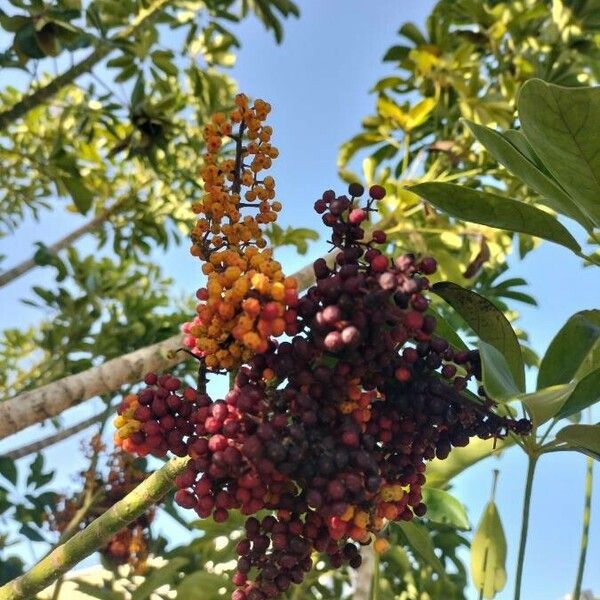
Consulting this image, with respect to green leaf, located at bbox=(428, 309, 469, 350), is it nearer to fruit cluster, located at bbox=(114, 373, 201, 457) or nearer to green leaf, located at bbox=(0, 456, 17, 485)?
fruit cluster, located at bbox=(114, 373, 201, 457)

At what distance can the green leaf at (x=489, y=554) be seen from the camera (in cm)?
152

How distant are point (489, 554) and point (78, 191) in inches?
116

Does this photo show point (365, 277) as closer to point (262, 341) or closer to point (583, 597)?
point (262, 341)

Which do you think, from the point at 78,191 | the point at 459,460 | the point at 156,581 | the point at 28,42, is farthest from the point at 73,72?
the point at 459,460

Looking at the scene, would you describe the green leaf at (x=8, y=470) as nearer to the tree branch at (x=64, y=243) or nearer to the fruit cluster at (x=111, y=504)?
the fruit cluster at (x=111, y=504)

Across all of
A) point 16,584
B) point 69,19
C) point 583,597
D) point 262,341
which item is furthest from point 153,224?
point 262,341

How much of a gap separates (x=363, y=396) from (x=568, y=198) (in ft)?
1.56

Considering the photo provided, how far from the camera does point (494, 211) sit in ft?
3.64

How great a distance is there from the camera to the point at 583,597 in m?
2.43

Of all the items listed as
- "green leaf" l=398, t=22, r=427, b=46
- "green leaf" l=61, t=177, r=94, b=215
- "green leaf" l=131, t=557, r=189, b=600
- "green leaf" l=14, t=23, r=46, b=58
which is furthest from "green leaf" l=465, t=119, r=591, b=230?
"green leaf" l=61, t=177, r=94, b=215

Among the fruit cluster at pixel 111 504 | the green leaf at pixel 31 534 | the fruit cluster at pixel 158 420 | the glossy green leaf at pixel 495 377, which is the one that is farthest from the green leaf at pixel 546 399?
the green leaf at pixel 31 534

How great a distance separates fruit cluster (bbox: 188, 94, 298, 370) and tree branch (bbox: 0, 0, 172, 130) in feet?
7.52

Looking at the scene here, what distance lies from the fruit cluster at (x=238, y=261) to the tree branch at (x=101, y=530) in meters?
0.17

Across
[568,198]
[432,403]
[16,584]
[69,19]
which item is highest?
[69,19]
